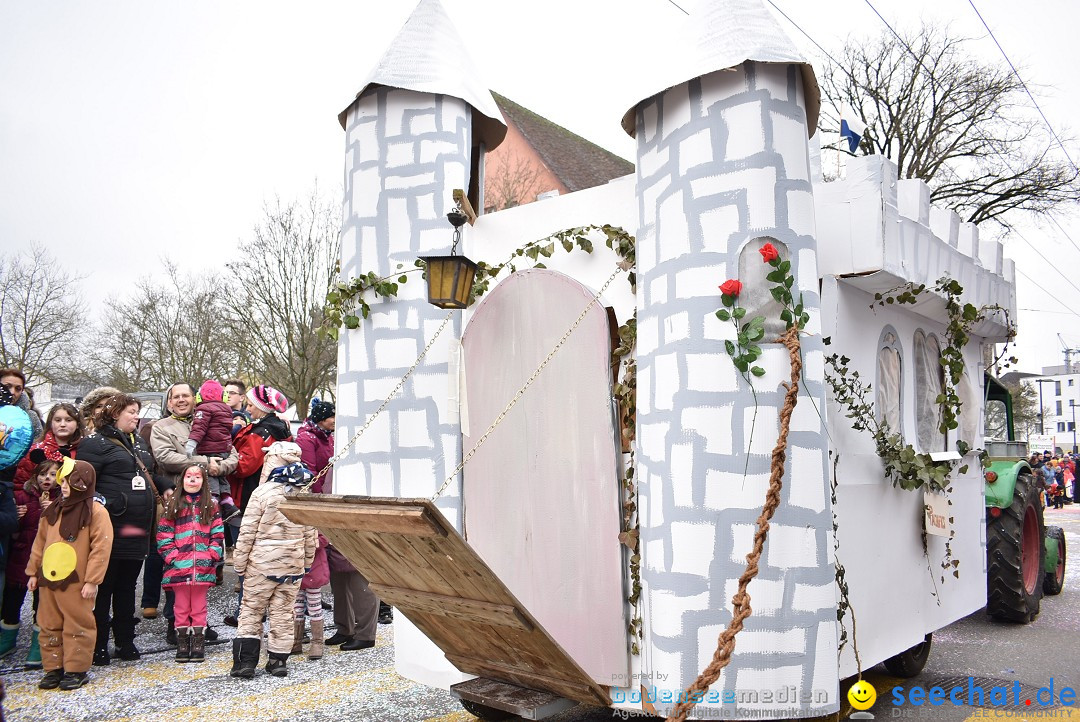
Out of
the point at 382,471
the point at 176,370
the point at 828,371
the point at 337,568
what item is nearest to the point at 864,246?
the point at 828,371

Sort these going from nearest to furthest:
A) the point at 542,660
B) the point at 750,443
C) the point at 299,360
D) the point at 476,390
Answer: the point at 750,443 → the point at 542,660 → the point at 476,390 → the point at 299,360

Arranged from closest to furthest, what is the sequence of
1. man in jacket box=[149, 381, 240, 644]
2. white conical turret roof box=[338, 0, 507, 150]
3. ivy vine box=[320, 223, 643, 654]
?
ivy vine box=[320, 223, 643, 654] → white conical turret roof box=[338, 0, 507, 150] → man in jacket box=[149, 381, 240, 644]

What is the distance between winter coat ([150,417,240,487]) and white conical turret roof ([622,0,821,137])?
4.97 meters

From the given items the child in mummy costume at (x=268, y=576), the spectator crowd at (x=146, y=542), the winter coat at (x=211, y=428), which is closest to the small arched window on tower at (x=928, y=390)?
the spectator crowd at (x=146, y=542)

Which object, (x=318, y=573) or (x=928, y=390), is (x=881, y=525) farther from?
(x=318, y=573)

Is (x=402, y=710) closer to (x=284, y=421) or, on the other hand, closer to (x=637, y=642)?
(x=637, y=642)

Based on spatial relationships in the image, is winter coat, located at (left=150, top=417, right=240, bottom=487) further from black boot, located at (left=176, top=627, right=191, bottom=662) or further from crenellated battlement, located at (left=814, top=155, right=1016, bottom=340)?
crenellated battlement, located at (left=814, top=155, right=1016, bottom=340)

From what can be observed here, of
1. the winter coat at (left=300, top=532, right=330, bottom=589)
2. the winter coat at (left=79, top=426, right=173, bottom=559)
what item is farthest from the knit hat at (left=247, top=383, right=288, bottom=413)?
the winter coat at (left=300, top=532, right=330, bottom=589)

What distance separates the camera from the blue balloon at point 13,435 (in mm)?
5965

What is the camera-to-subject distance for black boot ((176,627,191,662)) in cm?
644

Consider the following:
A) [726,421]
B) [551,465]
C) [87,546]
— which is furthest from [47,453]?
[726,421]

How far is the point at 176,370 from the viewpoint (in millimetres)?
26812

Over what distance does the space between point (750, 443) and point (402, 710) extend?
291cm

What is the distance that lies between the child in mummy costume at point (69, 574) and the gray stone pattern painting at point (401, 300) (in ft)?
6.14
